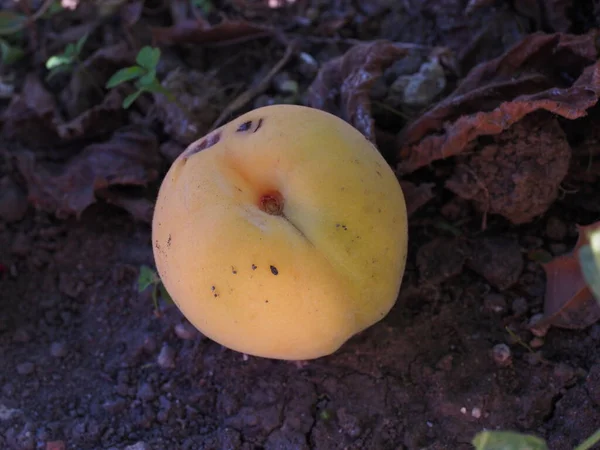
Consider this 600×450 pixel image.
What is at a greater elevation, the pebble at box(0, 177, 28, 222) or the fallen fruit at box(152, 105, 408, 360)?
the fallen fruit at box(152, 105, 408, 360)

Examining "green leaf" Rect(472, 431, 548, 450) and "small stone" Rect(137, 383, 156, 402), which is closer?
"green leaf" Rect(472, 431, 548, 450)

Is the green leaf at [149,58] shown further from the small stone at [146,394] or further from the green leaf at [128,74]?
the small stone at [146,394]

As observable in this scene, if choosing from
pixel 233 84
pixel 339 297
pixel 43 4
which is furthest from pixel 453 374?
pixel 43 4

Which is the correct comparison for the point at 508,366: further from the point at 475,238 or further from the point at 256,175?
the point at 256,175

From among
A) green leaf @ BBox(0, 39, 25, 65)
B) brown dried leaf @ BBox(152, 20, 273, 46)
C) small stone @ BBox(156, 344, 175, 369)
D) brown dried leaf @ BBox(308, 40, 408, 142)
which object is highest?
brown dried leaf @ BBox(308, 40, 408, 142)

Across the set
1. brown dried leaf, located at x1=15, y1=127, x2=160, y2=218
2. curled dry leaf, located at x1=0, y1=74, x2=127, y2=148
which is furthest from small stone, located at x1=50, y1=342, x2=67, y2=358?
curled dry leaf, located at x1=0, y1=74, x2=127, y2=148

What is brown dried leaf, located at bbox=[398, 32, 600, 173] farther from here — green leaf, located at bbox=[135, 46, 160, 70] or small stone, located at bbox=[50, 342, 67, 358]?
small stone, located at bbox=[50, 342, 67, 358]

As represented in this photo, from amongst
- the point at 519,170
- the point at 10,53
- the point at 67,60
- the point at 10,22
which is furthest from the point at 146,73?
the point at 519,170
